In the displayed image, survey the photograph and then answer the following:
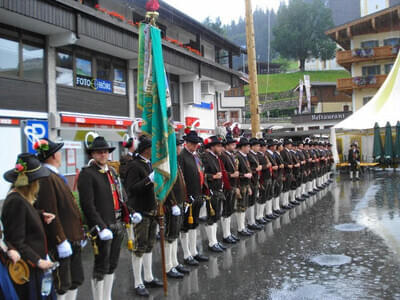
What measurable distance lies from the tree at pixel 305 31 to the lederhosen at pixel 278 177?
3281 inches

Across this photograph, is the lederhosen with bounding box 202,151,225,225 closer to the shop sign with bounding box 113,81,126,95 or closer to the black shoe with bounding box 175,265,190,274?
the black shoe with bounding box 175,265,190,274

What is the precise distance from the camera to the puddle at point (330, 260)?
Result: 678cm

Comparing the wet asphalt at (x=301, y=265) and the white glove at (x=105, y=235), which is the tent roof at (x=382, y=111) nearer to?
the wet asphalt at (x=301, y=265)

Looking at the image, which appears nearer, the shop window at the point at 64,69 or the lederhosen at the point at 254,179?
the lederhosen at the point at 254,179

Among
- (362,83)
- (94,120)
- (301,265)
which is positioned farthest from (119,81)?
(362,83)

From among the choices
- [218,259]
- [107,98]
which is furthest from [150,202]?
[107,98]

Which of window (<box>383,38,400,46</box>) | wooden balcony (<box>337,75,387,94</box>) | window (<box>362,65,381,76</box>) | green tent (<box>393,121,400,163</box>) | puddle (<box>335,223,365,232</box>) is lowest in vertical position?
puddle (<box>335,223,365,232</box>)

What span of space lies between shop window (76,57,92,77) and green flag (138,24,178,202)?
10.8 metres

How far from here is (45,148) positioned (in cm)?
435

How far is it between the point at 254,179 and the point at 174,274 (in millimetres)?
4513

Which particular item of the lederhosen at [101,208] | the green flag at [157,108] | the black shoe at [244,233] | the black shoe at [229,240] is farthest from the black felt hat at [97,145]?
the black shoe at [244,233]

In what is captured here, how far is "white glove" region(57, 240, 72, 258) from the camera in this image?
13.6ft

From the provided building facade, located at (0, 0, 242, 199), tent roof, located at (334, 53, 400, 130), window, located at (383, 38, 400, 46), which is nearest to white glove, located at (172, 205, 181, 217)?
building facade, located at (0, 0, 242, 199)

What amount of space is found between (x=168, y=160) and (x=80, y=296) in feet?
7.57
